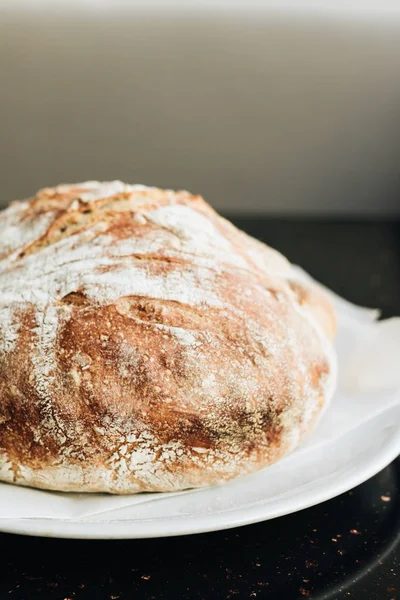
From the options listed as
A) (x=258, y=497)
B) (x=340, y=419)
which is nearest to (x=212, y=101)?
(x=340, y=419)

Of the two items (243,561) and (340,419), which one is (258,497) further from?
(340,419)

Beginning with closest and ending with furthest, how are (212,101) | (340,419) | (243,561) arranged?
1. (243,561)
2. (340,419)
3. (212,101)

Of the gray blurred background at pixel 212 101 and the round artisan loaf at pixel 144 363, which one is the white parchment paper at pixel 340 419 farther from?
the gray blurred background at pixel 212 101

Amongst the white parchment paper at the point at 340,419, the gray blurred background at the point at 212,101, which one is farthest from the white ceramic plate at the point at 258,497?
the gray blurred background at the point at 212,101

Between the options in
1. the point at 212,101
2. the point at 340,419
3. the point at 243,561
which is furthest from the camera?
the point at 212,101

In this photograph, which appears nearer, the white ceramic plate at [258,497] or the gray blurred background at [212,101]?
the white ceramic plate at [258,497]
